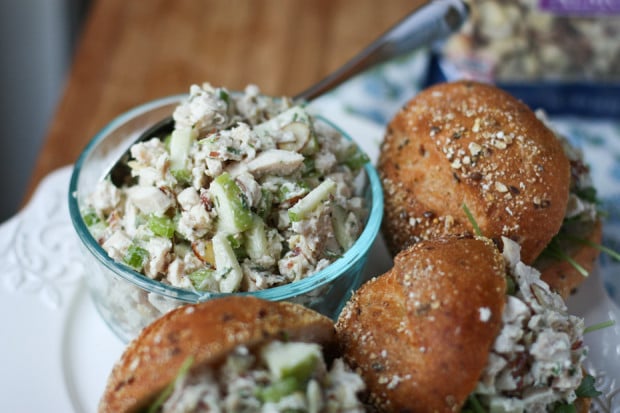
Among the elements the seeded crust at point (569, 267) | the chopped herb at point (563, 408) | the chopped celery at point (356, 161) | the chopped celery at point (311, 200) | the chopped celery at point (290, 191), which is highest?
the chopped celery at point (290, 191)

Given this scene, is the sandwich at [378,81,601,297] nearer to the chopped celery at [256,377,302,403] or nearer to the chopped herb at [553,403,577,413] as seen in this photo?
the chopped herb at [553,403,577,413]

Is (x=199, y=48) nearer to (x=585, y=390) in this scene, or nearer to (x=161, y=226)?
(x=161, y=226)

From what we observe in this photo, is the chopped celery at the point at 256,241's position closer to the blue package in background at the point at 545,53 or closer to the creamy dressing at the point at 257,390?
the creamy dressing at the point at 257,390

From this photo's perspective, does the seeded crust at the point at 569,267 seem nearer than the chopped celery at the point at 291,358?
No

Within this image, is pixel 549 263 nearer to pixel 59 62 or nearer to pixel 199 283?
pixel 199 283

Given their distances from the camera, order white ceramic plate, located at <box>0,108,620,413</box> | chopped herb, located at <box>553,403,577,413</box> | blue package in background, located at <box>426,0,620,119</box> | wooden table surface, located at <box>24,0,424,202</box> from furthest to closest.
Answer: wooden table surface, located at <box>24,0,424,202</box>
blue package in background, located at <box>426,0,620,119</box>
white ceramic plate, located at <box>0,108,620,413</box>
chopped herb, located at <box>553,403,577,413</box>

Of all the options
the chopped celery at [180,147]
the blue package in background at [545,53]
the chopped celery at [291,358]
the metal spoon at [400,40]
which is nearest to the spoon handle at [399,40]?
the metal spoon at [400,40]

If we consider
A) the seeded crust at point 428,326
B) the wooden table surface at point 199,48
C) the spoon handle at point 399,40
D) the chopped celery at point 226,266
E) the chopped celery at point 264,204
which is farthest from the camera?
the wooden table surface at point 199,48

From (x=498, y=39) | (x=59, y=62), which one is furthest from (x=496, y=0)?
(x=59, y=62)

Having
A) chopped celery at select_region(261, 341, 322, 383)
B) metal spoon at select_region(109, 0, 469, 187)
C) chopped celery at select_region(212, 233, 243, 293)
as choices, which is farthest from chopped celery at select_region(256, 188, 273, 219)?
metal spoon at select_region(109, 0, 469, 187)
